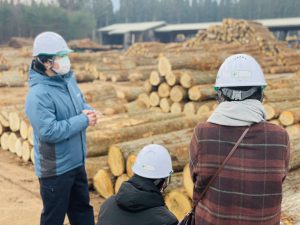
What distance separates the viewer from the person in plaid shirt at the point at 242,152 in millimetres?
2154

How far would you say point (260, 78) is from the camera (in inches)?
87.4

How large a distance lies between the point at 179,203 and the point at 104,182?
144cm

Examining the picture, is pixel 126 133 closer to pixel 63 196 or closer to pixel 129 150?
pixel 129 150

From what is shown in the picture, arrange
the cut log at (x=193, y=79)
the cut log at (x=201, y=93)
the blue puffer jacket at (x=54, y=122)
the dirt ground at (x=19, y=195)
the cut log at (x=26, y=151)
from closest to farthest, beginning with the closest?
the blue puffer jacket at (x=54, y=122), the dirt ground at (x=19, y=195), the cut log at (x=26, y=151), the cut log at (x=201, y=93), the cut log at (x=193, y=79)

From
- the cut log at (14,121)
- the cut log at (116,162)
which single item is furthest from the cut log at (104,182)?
the cut log at (14,121)

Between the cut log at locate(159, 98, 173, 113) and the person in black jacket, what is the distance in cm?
753

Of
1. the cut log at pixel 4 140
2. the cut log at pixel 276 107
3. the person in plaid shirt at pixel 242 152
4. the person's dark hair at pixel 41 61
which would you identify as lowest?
the cut log at pixel 4 140

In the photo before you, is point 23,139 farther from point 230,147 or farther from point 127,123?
point 230,147

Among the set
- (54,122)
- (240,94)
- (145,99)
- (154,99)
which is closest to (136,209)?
(240,94)

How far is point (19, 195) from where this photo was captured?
5.73 metres

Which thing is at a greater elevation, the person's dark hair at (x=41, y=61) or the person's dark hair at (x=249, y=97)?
the person's dark hair at (x=41, y=61)

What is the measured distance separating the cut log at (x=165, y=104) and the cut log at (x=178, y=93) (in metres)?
0.23

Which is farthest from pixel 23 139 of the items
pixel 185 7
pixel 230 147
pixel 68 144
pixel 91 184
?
pixel 185 7

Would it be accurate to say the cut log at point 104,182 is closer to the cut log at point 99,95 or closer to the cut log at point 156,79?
the cut log at point 99,95
